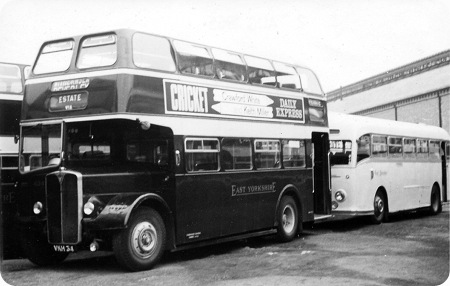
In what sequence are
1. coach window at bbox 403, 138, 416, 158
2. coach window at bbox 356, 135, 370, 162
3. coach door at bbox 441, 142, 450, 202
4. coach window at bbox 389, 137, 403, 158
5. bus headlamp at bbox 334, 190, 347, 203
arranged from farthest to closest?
1. coach door at bbox 441, 142, 450, 202
2. coach window at bbox 403, 138, 416, 158
3. coach window at bbox 389, 137, 403, 158
4. coach window at bbox 356, 135, 370, 162
5. bus headlamp at bbox 334, 190, 347, 203

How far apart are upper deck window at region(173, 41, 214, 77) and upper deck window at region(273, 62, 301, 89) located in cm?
240

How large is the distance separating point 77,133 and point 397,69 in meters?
23.6

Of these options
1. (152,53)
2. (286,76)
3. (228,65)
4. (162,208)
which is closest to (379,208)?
(286,76)

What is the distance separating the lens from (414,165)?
59.3ft

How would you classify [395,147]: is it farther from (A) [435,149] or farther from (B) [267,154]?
(B) [267,154]

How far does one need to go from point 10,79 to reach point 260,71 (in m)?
4.70

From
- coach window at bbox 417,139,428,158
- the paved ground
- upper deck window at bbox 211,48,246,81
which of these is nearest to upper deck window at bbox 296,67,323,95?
upper deck window at bbox 211,48,246,81

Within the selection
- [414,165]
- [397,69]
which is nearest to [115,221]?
[414,165]

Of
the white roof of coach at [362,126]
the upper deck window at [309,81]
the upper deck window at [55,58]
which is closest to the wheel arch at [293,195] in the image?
the upper deck window at [309,81]

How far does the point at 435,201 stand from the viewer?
19.2 m

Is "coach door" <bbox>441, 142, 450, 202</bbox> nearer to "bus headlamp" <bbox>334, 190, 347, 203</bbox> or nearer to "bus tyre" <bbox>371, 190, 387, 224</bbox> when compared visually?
"bus tyre" <bbox>371, 190, 387, 224</bbox>

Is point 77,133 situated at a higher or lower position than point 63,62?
lower

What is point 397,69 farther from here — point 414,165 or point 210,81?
point 210,81

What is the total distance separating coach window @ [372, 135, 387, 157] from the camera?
633 inches
